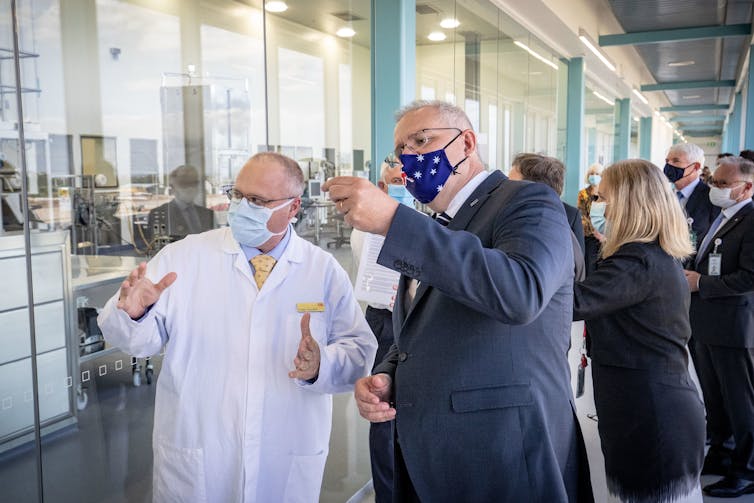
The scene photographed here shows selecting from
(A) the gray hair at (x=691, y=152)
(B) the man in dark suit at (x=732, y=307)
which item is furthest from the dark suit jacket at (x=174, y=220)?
(A) the gray hair at (x=691, y=152)

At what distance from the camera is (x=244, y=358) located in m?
2.29

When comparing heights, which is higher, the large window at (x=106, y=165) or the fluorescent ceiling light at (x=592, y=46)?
the fluorescent ceiling light at (x=592, y=46)

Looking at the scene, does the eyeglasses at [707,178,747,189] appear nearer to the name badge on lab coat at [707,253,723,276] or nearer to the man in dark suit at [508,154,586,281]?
the name badge on lab coat at [707,253,723,276]

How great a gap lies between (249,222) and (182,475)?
86 centimetres

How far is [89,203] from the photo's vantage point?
102 inches

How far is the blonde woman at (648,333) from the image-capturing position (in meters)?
2.64

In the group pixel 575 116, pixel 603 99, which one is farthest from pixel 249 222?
pixel 603 99

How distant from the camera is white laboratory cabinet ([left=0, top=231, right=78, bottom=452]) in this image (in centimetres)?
225

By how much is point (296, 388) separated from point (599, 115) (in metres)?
13.9

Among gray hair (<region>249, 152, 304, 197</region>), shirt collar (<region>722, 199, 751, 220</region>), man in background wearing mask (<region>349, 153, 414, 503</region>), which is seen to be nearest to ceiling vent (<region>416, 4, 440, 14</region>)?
man in background wearing mask (<region>349, 153, 414, 503</region>)

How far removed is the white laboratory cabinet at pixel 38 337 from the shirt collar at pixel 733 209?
137 inches

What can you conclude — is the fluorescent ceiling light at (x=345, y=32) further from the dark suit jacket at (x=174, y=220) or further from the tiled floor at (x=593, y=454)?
the tiled floor at (x=593, y=454)

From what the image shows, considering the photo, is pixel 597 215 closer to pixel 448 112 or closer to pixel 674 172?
pixel 674 172

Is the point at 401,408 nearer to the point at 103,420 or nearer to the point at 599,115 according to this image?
the point at 103,420
